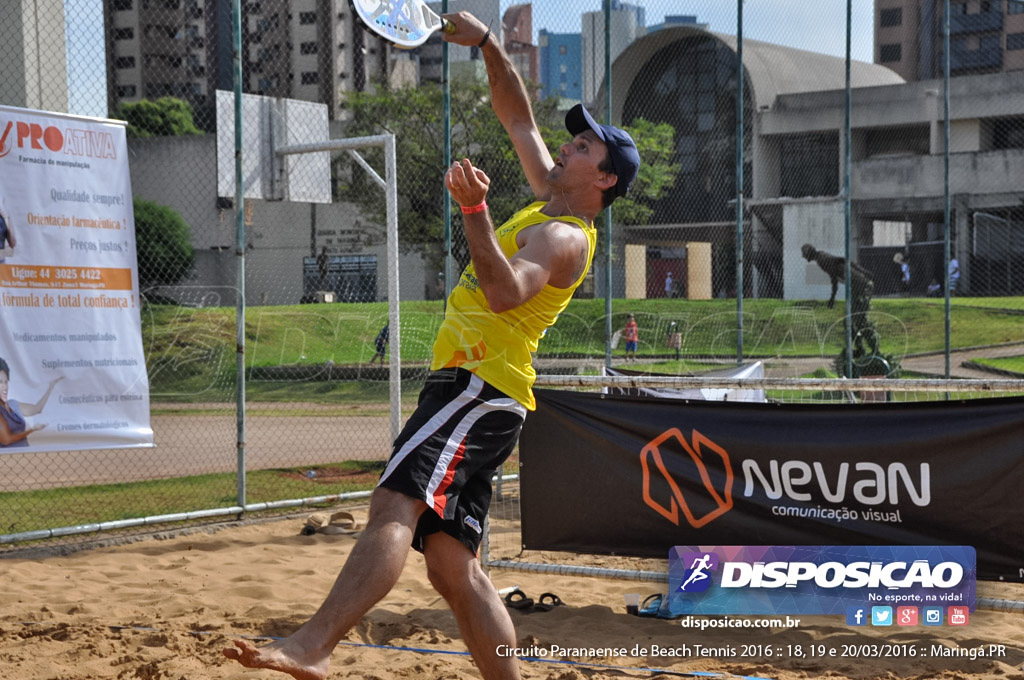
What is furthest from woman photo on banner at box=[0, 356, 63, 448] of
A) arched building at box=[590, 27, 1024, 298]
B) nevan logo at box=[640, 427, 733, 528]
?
arched building at box=[590, 27, 1024, 298]

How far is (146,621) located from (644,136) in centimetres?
2081

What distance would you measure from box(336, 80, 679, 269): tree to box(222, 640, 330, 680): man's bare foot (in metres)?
14.2

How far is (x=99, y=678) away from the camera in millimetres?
4301

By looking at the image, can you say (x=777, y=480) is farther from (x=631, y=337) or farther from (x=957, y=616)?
(x=631, y=337)

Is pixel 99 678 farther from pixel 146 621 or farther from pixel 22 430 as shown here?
pixel 22 430

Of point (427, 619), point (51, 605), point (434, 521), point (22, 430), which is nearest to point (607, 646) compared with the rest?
point (427, 619)

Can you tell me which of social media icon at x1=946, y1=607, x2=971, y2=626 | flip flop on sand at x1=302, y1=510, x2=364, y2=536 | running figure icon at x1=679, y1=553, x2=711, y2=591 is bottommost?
flip flop on sand at x1=302, y1=510, x2=364, y2=536

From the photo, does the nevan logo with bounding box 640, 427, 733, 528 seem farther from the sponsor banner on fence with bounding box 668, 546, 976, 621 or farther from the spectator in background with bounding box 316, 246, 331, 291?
the spectator in background with bounding box 316, 246, 331, 291

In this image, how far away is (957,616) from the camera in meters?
5.09

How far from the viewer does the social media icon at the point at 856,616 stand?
5.11m

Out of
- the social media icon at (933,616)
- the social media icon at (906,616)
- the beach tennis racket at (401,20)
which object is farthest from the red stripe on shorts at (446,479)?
the social media icon at (933,616)

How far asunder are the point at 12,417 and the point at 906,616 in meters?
5.54

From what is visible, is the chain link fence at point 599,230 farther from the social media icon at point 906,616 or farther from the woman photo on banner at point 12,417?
the social media icon at point 906,616

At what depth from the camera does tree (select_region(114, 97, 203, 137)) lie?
171 ft
